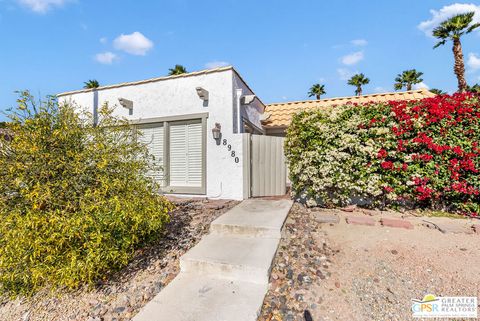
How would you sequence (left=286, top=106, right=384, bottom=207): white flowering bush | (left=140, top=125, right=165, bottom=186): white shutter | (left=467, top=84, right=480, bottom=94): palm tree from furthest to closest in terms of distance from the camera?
1. (left=467, top=84, right=480, bottom=94): palm tree
2. (left=140, top=125, right=165, bottom=186): white shutter
3. (left=286, top=106, right=384, bottom=207): white flowering bush

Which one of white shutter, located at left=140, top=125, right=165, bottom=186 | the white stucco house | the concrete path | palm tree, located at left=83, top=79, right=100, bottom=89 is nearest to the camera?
the concrete path

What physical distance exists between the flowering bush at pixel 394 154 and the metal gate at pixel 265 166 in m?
1.40

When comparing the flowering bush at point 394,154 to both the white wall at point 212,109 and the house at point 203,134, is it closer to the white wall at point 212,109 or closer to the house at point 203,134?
the house at point 203,134

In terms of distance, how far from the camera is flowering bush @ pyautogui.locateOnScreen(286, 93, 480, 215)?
16.4ft

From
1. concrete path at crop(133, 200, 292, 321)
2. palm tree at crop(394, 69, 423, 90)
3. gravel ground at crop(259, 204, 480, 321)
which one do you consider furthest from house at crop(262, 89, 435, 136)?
palm tree at crop(394, 69, 423, 90)

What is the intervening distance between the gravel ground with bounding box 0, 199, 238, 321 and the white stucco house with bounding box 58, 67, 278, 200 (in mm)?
2892

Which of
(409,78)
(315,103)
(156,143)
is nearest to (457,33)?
(409,78)

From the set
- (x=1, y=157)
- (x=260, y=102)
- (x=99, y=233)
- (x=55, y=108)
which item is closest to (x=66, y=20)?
(x=55, y=108)

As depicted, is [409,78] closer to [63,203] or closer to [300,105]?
[300,105]

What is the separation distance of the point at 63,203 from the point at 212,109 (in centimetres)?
475

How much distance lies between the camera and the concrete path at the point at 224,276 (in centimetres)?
246

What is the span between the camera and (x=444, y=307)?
2.58 metres

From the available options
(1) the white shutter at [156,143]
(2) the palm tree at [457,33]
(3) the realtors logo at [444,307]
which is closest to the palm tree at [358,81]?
(2) the palm tree at [457,33]

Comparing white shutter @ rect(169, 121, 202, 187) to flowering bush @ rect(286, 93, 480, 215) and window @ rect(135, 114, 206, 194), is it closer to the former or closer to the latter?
window @ rect(135, 114, 206, 194)
